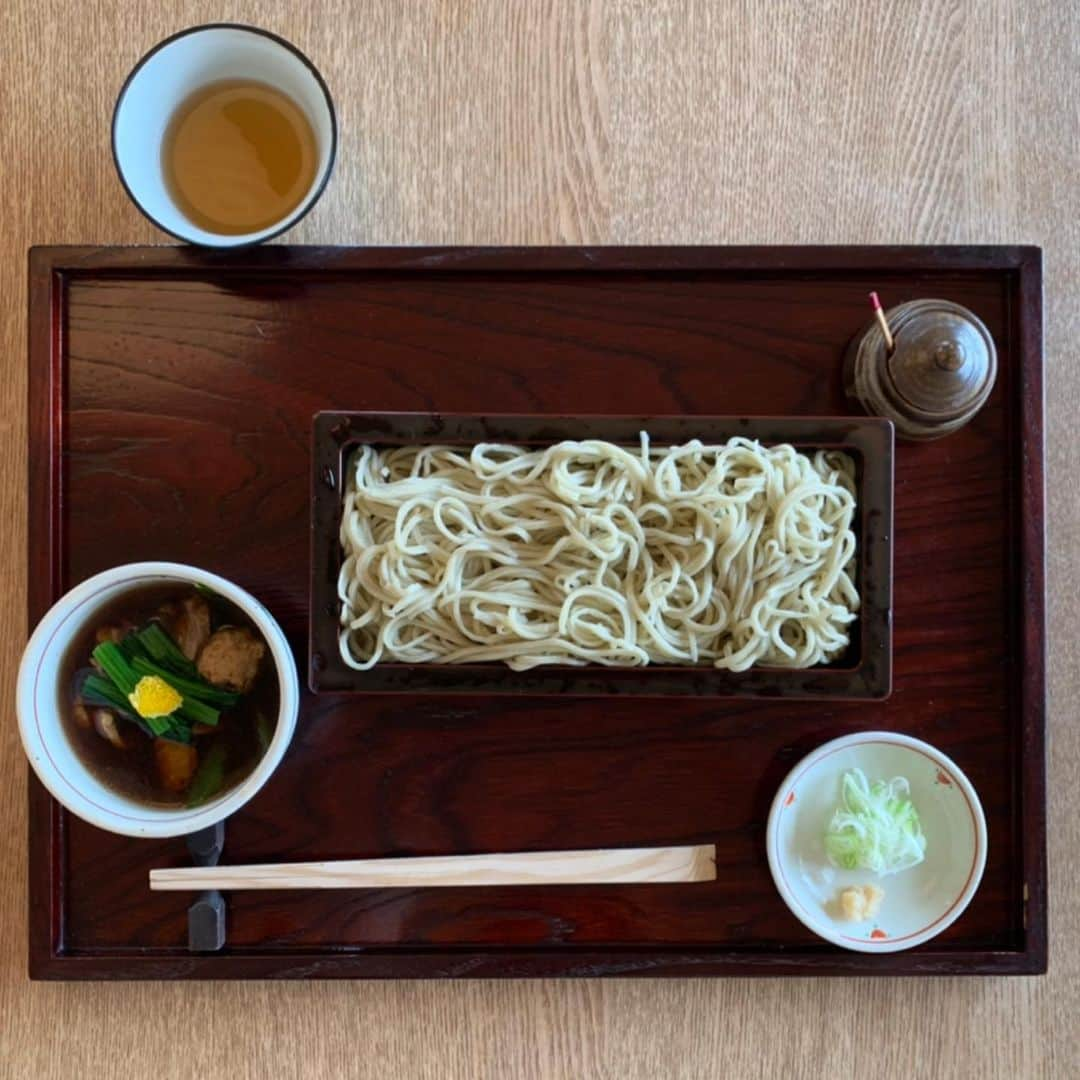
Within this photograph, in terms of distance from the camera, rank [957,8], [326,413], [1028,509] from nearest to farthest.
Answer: [326,413] < [1028,509] < [957,8]

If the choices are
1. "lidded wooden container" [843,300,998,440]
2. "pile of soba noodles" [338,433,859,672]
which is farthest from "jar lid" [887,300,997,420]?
"pile of soba noodles" [338,433,859,672]

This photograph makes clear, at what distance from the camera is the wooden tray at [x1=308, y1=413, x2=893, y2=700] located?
0.91 metres

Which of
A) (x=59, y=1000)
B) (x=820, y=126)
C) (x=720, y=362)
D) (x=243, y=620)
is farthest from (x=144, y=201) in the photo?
(x=59, y=1000)

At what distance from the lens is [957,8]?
1113 millimetres

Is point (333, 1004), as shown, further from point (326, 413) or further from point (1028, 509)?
point (1028, 509)

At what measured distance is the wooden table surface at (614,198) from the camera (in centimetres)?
109

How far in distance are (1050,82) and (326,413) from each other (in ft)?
2.91

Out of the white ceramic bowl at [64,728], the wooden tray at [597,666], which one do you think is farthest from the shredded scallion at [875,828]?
the white ceramic bowl at [64,728]

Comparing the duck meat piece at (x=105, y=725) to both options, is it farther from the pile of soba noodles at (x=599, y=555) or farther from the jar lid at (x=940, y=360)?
the jar lid at (x=940, y=360)

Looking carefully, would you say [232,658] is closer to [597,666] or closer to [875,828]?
[597,666]

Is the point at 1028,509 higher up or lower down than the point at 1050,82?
lower down

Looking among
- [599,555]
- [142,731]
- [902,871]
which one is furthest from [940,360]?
[142,731]

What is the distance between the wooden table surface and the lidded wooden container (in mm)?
193

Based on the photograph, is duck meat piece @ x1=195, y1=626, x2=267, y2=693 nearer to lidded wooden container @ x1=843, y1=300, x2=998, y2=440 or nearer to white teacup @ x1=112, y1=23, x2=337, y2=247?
white teacup @ x1=112, y1=23, x2=337, y2=247
